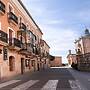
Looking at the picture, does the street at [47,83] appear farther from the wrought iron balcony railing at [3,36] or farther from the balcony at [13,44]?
the balcony at [13,44]

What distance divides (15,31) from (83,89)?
15.5m

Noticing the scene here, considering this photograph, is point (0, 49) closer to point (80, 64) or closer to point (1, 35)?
point (1, 35)

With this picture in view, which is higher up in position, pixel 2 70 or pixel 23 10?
pixel 23 10

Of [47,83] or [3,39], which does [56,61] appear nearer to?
[3,39]

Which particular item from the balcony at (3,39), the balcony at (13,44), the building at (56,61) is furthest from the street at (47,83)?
the building at (56,61)

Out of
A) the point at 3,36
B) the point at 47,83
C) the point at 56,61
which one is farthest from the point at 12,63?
the point at 56,61

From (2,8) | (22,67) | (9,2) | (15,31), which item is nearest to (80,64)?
(22,67)

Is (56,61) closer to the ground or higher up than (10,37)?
closer to the ground

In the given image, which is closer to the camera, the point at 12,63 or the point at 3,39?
the point at 3,39

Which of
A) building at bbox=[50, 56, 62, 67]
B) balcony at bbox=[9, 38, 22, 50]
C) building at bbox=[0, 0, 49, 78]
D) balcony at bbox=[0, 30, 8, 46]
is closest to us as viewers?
balcony at bbox=[0, 30, 8, 46]

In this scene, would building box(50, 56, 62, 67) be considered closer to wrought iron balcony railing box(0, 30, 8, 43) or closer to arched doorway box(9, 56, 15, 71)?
arched doorway box(9, 56, 15, 71)

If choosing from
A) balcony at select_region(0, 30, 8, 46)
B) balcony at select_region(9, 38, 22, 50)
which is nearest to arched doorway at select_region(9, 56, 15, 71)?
balcony at select_region(9, 38, 22, 50)

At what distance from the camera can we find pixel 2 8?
66.9 ft

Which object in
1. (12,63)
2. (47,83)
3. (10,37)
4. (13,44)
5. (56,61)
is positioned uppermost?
(10,37)
